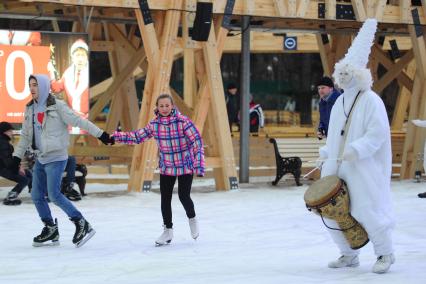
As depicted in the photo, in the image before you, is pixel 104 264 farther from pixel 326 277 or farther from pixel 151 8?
pixel 151 8

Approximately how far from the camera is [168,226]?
29.8 feet

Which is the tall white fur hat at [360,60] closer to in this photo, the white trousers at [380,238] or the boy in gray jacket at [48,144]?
the white trousers at [380,238]

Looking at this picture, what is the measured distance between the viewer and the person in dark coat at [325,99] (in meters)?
10.1

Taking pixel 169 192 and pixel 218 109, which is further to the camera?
pixel 218 109

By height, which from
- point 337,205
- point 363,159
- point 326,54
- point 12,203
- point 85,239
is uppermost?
point 326,54

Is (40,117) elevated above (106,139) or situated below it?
above

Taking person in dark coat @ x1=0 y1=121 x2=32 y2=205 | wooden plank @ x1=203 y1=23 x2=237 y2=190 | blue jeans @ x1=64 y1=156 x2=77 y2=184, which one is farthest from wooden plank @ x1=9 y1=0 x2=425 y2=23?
blue jeans @ x1=64 y1=156 x2=77 y2=184

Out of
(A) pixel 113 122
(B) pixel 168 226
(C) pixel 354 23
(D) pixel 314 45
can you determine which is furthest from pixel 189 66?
(B) pixel 168 226

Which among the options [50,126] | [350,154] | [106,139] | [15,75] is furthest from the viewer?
[15,75]

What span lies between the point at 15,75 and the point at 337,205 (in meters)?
7.80

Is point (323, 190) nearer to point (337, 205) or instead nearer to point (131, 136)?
point (337, 205)

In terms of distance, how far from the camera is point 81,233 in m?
8.91

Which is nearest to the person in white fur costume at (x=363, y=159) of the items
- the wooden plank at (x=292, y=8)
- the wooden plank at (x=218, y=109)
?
the wooden plank at (x=218, y=109)

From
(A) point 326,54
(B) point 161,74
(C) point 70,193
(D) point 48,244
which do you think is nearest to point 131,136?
(D) point 48,244
